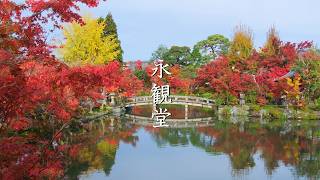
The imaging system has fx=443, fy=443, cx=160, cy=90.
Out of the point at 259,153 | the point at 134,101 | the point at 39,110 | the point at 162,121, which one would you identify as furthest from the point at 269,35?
the point at 39,110

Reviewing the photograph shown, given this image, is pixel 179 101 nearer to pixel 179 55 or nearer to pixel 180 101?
pixel 180 101

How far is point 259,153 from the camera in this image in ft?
63.3

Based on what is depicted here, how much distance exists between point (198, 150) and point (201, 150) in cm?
14

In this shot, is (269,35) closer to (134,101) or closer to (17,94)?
(134,101)

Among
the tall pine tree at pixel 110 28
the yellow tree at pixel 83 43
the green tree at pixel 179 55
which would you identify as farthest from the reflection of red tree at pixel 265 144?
the green tree at pixel 179 55

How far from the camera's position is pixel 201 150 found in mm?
20250

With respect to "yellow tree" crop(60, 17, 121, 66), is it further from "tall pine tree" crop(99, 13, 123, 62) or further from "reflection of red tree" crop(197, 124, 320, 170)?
"reflection of red tree" crop(197, 124, 320, 170)

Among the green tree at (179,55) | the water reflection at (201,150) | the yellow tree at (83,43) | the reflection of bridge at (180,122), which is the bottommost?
the water reflection at (201,150)

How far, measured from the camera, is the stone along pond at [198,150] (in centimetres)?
1558

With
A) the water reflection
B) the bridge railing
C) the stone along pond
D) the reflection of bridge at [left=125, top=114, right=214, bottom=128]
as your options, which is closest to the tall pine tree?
the bridge railing

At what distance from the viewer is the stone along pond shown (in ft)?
51.1

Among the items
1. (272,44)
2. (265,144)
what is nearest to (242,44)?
(272,44)

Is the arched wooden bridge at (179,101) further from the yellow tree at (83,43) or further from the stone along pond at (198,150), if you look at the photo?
the stone along pond at (198,150)

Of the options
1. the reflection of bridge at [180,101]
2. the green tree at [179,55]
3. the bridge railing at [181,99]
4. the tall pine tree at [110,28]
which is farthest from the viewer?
the green tree at [179,55]
